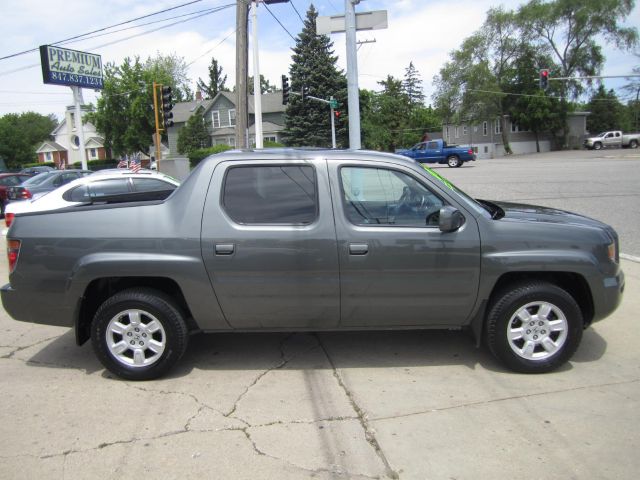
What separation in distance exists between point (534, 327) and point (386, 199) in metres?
1.56

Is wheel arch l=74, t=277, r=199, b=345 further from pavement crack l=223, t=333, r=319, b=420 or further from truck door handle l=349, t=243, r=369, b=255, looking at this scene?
truck door handle l=349, t=243, r=369, b=255

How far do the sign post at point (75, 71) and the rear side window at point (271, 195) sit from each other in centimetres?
2250

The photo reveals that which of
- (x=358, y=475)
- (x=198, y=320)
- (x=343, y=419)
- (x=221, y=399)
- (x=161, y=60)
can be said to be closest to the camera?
(x=358, y=475)

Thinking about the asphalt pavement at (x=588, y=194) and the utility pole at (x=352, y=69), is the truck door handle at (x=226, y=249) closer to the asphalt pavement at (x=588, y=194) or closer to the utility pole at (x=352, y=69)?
the utility pole at (x=352, y=69)

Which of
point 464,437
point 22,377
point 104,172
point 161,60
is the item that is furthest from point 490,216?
point 161,60

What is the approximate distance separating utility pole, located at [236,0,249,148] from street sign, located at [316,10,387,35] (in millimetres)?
5717

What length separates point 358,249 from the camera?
409cm

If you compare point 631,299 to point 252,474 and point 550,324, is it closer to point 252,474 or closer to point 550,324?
point 550,324

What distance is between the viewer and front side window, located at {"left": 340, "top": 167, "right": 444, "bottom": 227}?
4.20m

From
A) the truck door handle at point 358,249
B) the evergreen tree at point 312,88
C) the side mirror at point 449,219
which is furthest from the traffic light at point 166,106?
the evergreen tree at point 312,88

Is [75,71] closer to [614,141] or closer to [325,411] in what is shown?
[325,411]

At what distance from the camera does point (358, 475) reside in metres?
3.01

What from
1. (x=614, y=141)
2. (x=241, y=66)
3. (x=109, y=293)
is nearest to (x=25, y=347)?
(x=109, y=293)

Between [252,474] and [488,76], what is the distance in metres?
61.4
